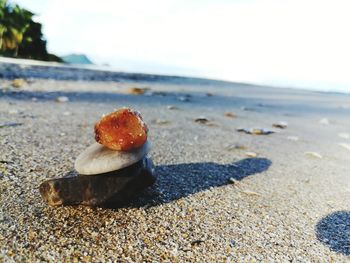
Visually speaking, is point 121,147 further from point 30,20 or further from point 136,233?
point 30,20

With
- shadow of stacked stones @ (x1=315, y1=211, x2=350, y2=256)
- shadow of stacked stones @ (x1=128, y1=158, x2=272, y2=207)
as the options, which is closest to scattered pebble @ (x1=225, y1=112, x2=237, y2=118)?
shadow of stacked stones @ (x1=128, y1=158, x2=272, y2=207)

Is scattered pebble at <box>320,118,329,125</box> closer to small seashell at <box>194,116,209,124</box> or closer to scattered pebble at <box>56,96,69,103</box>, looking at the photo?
small seashell at <box>194,116,209,124</box>

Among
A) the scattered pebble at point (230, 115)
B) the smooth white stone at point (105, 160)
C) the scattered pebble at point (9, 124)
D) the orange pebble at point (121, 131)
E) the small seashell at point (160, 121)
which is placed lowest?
the scattered pebble at point (9, 124)

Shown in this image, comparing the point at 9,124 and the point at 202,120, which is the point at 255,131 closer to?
the point at 202,120

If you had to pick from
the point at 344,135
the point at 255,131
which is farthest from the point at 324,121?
the point at 255,131

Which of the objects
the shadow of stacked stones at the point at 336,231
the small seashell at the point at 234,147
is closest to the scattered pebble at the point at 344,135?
the small seashell at the point at 234,147

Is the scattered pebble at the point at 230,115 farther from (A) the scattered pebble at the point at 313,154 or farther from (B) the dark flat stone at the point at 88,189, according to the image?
(B) the dark flat stone at the point at 88,189
